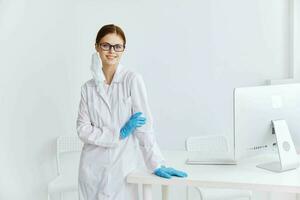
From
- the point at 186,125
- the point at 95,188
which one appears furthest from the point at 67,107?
the point at 95,188

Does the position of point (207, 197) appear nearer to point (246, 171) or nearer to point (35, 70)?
point (246, 171)

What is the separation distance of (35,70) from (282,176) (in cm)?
206

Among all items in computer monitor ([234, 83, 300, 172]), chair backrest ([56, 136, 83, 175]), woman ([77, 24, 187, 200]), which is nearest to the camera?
computer monitor ([234, 83, 300, 172])

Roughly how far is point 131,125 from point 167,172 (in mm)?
313

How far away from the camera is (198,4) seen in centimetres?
383

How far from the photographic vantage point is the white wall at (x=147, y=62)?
11.7 ft

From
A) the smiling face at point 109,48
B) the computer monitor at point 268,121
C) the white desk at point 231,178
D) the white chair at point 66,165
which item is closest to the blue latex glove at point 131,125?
the white desk at point 231,178

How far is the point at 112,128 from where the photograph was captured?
2.54 m

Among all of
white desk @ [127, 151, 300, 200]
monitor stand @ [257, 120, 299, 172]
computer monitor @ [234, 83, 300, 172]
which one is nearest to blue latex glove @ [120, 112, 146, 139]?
white desk @ [127, 151, 300, 200]

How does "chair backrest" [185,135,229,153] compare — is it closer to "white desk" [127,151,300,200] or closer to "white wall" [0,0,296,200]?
"white wall" [0,0,296,200]

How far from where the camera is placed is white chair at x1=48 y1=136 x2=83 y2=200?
10.8ft

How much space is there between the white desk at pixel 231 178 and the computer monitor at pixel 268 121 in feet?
0.32

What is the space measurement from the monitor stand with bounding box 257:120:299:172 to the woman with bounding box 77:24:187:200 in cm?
59

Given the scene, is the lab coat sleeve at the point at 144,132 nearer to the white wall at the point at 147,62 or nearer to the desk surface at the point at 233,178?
the desk surface at the point at 233,178
